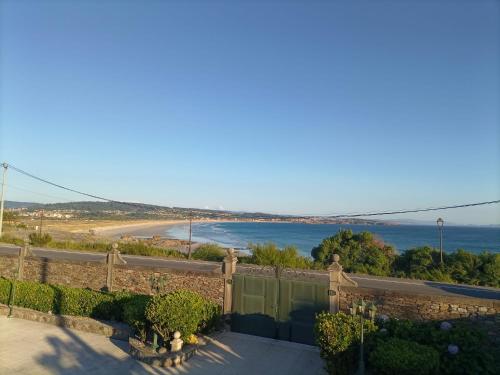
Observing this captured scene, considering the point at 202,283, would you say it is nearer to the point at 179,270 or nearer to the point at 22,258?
the point at 179,270

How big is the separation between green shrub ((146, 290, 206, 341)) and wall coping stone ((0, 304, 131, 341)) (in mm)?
1746

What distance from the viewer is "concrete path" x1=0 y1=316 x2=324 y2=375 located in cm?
990

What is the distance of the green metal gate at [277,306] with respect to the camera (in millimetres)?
12750

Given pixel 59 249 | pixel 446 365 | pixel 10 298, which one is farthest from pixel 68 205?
pixel 446 365

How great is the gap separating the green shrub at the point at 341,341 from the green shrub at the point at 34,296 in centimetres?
1036

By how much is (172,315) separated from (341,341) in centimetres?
472

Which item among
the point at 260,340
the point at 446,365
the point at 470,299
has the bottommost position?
the point at 260,340

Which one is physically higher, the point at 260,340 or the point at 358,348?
the point at 358,348

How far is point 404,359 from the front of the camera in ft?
26.9

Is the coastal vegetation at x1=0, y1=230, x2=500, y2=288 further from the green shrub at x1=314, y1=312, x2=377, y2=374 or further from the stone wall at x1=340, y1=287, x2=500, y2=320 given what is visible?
the green shrub at x1=314, y1=312, x2=377, y2=374

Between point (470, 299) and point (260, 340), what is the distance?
21.3ft

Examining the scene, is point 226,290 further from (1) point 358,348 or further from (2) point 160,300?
(1) point 358,348

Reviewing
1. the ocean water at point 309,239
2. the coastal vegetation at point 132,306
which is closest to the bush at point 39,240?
the coastal vegetation at point 132,306

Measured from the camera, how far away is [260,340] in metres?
12.8
